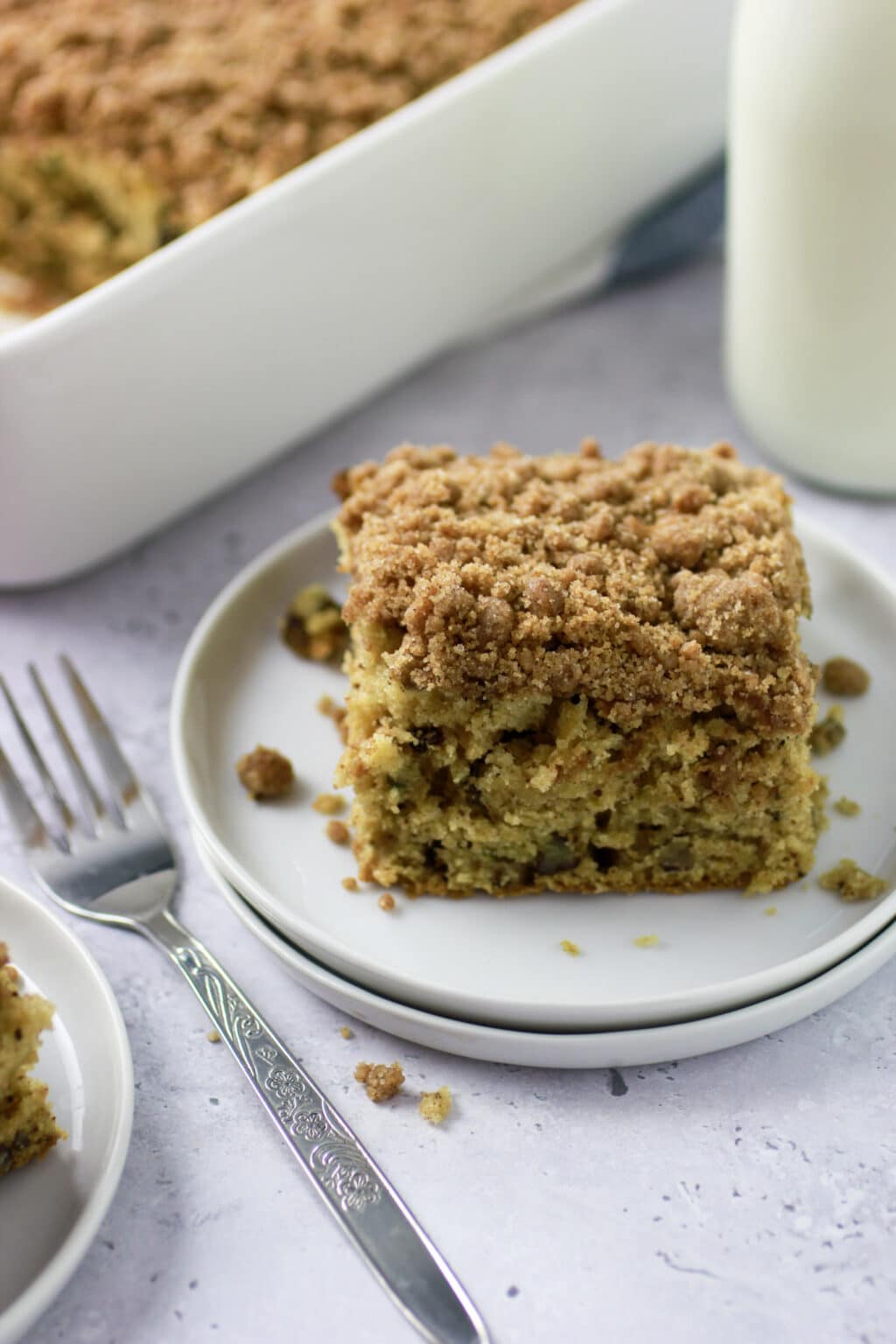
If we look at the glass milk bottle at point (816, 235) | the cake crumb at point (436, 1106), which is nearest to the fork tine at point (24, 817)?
the cake crumb at point (436, 1106)

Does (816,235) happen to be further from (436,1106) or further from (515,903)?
(436,1106)

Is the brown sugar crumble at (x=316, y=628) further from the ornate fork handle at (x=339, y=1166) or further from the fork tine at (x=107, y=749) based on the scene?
the ornate fork handle at (x=339, y=1166)

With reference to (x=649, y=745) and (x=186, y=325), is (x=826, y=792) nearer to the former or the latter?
(x=649, y=745)

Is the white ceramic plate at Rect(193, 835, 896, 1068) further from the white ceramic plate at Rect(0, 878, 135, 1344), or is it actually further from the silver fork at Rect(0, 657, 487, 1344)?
the white ceramic plate at Rect(0, 878, 135, 1344)

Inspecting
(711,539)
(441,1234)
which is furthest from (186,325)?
(441,1234)

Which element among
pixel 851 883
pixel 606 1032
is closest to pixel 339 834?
pixel 606 1032

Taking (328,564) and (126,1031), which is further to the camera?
(328,564)
